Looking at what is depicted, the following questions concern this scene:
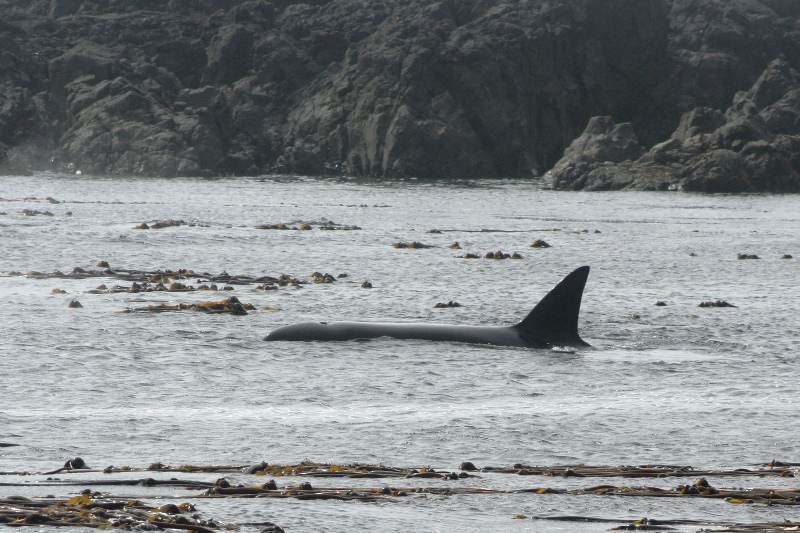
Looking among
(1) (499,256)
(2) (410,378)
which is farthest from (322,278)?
(2) (410,378)

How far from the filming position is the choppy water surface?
32.0ft

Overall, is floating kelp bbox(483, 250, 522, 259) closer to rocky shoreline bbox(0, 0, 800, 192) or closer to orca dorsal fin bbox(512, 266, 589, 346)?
orca dorsal fin bbox(512, 266, 589, 346)

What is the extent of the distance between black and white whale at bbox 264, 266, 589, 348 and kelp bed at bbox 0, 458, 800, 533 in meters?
6.83

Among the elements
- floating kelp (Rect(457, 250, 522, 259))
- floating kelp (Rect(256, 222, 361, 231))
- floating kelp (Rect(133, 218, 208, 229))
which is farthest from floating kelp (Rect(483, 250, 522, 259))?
floating kelp (Rect(133, 218, 208, 229))

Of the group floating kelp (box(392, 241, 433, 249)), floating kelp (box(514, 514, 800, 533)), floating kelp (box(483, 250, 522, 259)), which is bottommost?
floating kelp (box(514, 514, 800, 533))

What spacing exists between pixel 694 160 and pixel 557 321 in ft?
256

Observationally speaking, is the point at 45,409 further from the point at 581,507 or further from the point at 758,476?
the point at 758,476

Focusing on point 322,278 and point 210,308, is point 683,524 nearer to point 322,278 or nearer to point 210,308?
point 210,308

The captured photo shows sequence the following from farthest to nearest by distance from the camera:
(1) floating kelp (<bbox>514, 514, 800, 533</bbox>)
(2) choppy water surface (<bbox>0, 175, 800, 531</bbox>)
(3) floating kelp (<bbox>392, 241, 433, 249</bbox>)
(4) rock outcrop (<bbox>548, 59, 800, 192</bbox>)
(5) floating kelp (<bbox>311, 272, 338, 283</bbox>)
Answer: (4) rock outcrop (<bbox>548, 59, 800, 192</bbox>) < (3) floating kelp (<bbox>392, 241, 433, 249</bbox>) < (5) floating kelp (<bbox>311, 272, 338, 283</bbox>) < (2) choppy water surface (<bbox>0, 175, 800, 531</bbox>) < (1) floating kelp (<bbox>514, 514, 800, 533</bbox>)

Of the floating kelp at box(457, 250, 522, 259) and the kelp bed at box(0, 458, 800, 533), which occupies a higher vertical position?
the floating kelp at box(457, 250, 522, 259)

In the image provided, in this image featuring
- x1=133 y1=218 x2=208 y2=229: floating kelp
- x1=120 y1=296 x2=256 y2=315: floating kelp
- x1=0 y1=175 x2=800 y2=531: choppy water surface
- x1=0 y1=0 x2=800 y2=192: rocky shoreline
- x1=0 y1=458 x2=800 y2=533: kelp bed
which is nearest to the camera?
x1=0 y1=458 x2=800 y2=533: kelp bed

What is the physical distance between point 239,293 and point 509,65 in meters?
131

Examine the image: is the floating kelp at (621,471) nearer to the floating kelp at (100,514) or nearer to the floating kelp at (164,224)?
the floating kelp at (100,514)

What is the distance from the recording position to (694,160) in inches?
3595
